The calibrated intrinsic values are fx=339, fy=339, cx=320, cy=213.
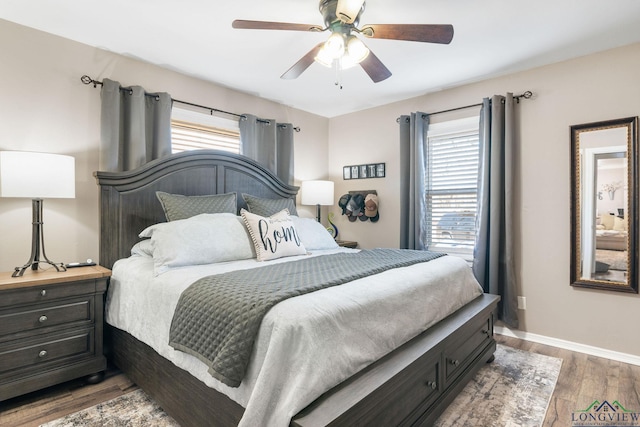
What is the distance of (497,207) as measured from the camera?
3096 millimetres

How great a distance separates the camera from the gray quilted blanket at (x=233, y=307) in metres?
1.30

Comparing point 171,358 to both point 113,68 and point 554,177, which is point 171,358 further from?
point 554,177

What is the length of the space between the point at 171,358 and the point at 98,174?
1604 mm

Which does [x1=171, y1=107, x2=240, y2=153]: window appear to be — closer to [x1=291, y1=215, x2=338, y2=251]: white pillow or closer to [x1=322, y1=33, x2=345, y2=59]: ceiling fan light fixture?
[x1=291, y1=215, x2=338, y2=251]: white pillow

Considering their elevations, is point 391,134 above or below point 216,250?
above

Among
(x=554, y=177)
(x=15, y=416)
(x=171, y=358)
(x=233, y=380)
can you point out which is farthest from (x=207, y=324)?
(x=554, y=177)

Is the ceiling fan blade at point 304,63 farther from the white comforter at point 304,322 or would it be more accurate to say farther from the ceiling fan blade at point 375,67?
the white comforter at point 304,322

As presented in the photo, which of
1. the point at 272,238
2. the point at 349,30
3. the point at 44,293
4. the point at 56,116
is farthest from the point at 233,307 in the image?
the point at 56,116

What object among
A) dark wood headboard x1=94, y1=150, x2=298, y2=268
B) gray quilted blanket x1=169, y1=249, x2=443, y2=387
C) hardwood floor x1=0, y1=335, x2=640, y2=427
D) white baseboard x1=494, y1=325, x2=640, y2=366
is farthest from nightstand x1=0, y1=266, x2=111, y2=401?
white baseboard x1=494, y1=325, x2=640, y2=366

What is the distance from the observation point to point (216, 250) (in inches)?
93.7

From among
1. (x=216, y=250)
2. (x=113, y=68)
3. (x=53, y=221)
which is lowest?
(x=216, y=250)

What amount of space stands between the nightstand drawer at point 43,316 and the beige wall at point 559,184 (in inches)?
137

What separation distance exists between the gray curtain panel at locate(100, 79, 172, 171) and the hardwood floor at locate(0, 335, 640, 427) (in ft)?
5.10

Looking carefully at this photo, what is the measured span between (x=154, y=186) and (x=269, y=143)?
140 cm
